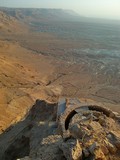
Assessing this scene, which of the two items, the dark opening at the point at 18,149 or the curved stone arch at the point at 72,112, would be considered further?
the dark opening at the point at 18,149

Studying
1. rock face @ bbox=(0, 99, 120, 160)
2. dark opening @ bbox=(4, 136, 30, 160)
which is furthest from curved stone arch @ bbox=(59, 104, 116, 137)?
dark opening @ bbox=(4, 136, 30, 160)

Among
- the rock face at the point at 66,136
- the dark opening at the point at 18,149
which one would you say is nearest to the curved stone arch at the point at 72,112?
the rock face at the point at 66,136

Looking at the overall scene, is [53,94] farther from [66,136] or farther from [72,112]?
[66,136]

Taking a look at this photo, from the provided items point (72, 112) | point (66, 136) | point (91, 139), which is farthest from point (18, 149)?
point (91, 139)

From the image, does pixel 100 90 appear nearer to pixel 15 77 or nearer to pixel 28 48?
pixel 15 77

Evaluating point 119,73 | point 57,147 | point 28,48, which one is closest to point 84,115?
point 57,147

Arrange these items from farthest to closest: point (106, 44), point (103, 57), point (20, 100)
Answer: point (106, 44) < point (103, 57) < point (20, 100)

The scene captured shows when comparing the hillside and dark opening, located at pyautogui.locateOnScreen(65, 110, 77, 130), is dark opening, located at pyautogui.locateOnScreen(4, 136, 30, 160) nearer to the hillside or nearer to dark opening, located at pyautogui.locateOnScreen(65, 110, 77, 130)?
the hillside

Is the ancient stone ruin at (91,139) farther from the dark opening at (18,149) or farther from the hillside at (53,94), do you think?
the dark opening at (18,149)
